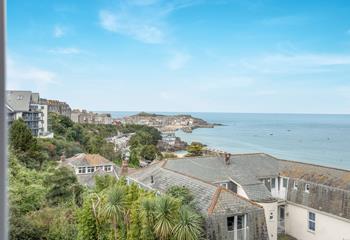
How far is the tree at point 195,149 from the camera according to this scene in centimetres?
609

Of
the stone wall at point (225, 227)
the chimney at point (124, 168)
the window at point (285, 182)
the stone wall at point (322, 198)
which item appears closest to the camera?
the stone wall at point (225, 227)

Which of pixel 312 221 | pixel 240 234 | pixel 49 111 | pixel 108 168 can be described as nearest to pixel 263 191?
pixel 312 221

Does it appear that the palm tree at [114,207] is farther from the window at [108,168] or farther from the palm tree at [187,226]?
the window at [108,168]

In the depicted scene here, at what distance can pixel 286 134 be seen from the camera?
4340 millimetres

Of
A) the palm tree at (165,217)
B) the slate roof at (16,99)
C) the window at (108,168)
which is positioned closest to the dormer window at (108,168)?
the window at (108,168)

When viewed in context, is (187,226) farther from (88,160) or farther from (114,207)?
(88,160)

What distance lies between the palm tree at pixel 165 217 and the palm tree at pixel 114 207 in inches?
17.6

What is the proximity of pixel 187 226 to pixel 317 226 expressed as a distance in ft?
11.8

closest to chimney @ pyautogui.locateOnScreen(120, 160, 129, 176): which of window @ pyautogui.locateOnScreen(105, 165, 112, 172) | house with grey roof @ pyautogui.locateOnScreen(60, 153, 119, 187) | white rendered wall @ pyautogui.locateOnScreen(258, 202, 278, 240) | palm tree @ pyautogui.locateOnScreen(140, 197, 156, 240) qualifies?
house with grey roof @ pyautogui.locateOnScreen(60, 153, 119, 187)

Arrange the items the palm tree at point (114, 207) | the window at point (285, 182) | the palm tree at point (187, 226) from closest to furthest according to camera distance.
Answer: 1. the palm tree at point (187, 226)
2. the palm tree at point (114, 207)
3. the window at point (285, 182)

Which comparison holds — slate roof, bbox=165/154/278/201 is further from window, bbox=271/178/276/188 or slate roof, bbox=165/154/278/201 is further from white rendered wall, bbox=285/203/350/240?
white rendered wall, bbox=285/203/350/240

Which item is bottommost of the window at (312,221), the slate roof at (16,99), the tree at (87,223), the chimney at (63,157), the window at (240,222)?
the window at (312,221)

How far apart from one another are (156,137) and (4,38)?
508 centimetres

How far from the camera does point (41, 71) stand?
2.67 m
